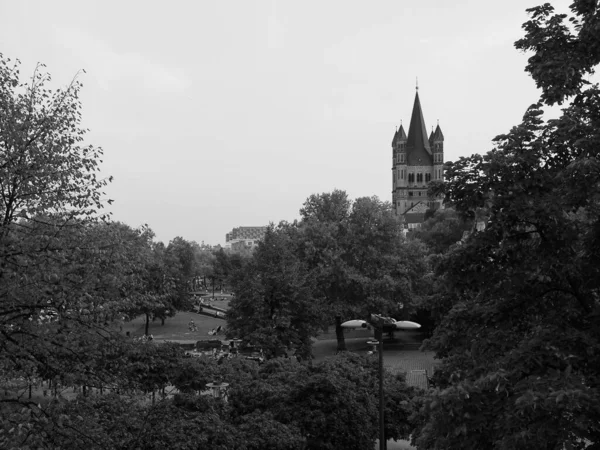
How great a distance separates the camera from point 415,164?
123 m

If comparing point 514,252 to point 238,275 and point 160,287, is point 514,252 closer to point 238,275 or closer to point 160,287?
point 160,287

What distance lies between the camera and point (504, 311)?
351 inches

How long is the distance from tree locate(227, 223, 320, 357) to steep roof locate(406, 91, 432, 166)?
9127 cm

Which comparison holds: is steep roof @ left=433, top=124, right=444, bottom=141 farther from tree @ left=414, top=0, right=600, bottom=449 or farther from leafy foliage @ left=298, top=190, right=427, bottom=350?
tree @ left=414, top=0, right=600, bottom=449

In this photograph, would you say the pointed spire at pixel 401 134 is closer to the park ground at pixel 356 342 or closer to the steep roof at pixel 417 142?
the steep roof at pixel 417 142

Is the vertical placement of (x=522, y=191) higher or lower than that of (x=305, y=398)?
higher

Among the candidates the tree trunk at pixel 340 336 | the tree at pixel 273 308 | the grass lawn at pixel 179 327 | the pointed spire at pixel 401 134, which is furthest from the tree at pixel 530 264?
the pointed spire at pixel 401 134

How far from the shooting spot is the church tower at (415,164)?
400 ft

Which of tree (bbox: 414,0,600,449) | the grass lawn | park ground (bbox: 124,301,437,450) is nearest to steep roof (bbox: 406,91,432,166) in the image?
park ground (bbox: 124,301,437,450)

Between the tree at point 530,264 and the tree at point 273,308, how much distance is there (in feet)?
75.9

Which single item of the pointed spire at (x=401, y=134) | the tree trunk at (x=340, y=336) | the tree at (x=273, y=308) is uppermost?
the pointed spire at (x=401, y=134)

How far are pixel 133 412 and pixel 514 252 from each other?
326 inches

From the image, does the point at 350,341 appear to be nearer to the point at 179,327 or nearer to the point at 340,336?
the point at 340,336

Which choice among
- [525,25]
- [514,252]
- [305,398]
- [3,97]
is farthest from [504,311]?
[305,398]
